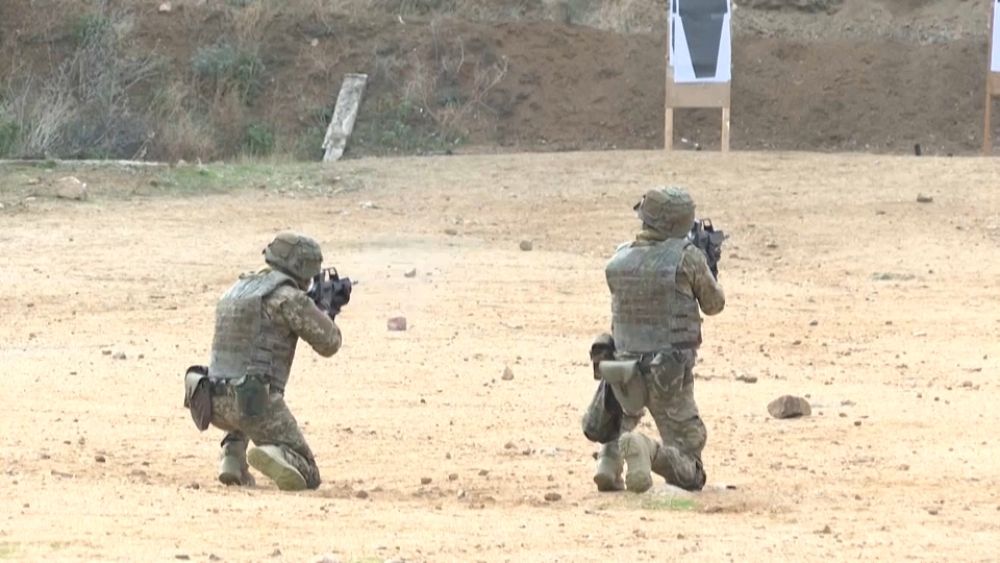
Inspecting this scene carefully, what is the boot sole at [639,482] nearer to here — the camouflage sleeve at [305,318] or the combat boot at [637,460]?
the combat boot at [637,460]

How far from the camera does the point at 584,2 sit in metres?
30.2

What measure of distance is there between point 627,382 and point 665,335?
248 mm

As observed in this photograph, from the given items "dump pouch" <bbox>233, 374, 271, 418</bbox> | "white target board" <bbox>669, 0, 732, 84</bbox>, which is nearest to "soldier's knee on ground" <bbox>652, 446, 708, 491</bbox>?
"dump pouch" <bbox>233, 374, 271, 418</bbox>

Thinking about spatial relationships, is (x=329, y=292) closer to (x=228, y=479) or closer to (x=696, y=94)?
(x=228, y=479)

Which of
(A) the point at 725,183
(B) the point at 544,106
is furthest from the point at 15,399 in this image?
(B) the point at 544,106

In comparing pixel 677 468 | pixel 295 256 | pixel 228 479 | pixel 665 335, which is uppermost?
pixel 295 256

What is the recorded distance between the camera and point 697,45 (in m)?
24.4

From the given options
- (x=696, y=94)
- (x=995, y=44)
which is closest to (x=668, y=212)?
(x=696, y=94)

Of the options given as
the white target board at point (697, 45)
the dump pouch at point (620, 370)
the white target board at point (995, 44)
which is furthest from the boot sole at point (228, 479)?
the white target board at point (995, 44)

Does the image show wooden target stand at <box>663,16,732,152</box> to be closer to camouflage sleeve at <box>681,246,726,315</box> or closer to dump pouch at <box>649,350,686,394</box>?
camouflage sleeve at <box>681,246,726,315</box>

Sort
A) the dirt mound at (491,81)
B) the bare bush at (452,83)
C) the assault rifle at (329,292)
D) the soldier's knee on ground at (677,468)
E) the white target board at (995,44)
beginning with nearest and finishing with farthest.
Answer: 1. the soldier's knee on ground at (677,468)
2. the assault rifle at (329,292)
3. the white target board at (995,44)
4. the dirt mound at (491,81)
5. the bare bush at (452,83)

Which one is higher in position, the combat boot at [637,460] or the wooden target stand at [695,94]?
the wooden target stand at [695,94]

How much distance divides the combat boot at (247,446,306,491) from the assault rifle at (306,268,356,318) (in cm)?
65

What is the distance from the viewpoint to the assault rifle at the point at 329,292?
26.8ft
